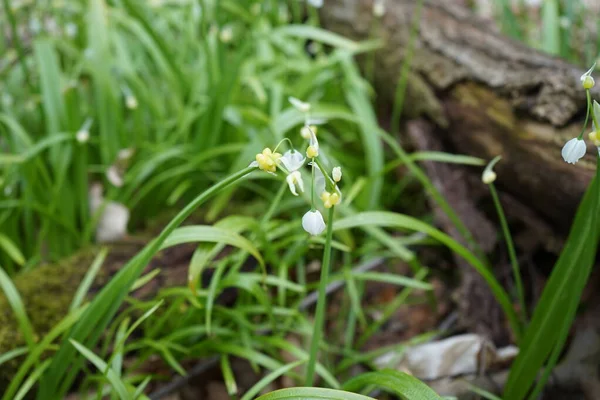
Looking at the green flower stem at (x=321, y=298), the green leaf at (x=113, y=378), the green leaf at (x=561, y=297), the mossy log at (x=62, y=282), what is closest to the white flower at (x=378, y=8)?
the mossy log at (x=62, y=282)

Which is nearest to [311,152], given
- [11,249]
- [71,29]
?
[11,249]

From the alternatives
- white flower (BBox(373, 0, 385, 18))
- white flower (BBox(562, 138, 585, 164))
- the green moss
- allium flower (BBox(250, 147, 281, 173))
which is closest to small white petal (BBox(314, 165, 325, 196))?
allium flower (BBox(250, 147, 281, 173))

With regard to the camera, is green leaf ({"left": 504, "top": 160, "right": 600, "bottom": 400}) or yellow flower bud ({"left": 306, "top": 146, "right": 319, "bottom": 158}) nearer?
yellow flower bud ({"left": 306, "top": 146, "right": 319, "bottom": 158})

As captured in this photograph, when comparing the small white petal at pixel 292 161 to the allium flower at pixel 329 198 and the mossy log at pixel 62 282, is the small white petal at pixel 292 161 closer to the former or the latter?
the allium flower at pixel 329 198

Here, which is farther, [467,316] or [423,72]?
[423,72]

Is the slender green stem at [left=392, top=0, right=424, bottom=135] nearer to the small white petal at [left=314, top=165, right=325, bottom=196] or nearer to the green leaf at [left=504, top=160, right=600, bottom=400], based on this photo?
the green leaf at [left=504, top=160, right=600, bottom=400]

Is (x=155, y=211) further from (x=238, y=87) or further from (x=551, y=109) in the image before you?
(x=551, y=109)

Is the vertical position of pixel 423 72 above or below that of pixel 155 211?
above

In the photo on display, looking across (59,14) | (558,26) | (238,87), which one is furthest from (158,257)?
(558,26)
